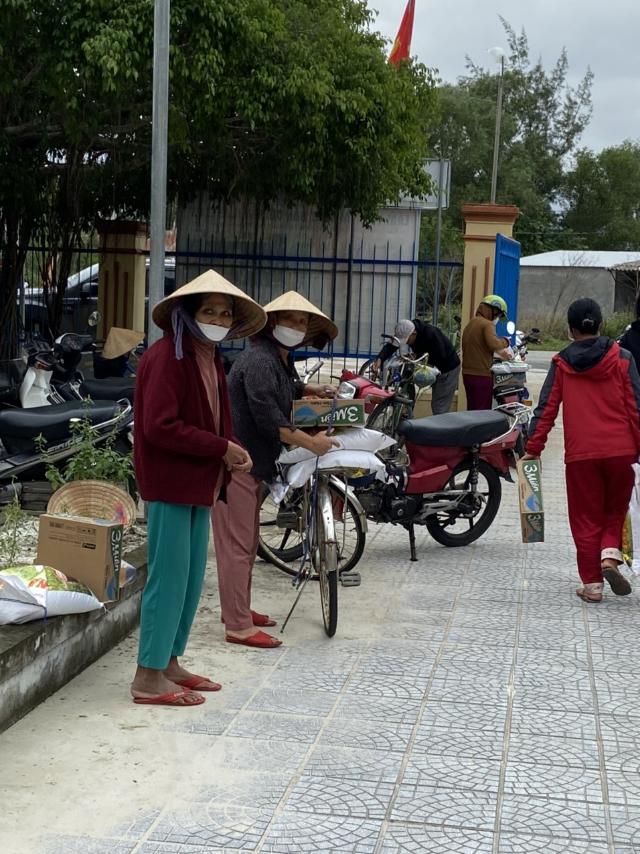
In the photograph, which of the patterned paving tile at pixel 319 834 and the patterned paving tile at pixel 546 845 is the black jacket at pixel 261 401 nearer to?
the patterned paving tile at pixel 319 834

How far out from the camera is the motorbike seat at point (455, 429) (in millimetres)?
8102

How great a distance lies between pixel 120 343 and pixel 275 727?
282 inches

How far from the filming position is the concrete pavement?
12.6 feet

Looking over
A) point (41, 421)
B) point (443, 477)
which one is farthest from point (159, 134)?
point (443, 477)

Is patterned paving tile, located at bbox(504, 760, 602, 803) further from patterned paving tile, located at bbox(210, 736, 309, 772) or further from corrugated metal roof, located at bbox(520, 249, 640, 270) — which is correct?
corrugated metal roof, located at bbox(520, 249, 640, 270)

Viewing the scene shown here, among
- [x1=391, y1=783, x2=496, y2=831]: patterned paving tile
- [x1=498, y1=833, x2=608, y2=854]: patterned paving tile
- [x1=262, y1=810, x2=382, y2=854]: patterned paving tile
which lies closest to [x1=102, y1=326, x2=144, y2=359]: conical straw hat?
[x1=391, y1=783, x2=496, y2=831]: patterned paving tile

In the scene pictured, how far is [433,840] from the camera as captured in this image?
379 centimetres

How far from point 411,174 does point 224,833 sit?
458 inches

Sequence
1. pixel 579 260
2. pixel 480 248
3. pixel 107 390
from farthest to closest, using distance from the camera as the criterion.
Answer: pixel 579 260, pixel 480 248, pixel 107 390

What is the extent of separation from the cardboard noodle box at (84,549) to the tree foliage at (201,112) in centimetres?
566

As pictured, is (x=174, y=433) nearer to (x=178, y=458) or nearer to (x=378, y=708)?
(x=178, y=458)

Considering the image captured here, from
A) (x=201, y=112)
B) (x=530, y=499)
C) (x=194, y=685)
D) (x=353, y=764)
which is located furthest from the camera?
(x=201, y=112)

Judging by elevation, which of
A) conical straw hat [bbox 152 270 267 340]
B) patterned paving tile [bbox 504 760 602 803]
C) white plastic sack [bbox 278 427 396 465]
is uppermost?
conical straw hat [bbox 152 270 267 340]

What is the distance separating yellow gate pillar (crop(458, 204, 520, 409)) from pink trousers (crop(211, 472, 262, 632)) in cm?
807
